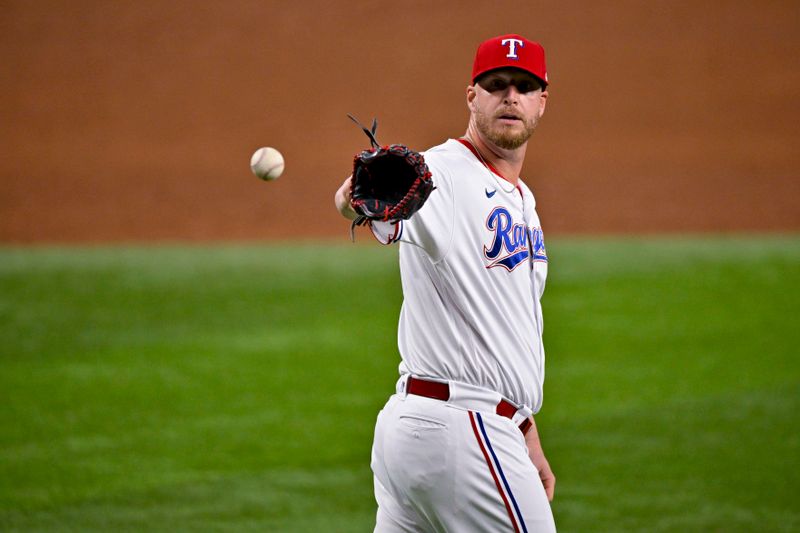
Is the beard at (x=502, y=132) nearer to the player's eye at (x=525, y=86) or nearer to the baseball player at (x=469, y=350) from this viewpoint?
the baseball player at (x=469, y=350)

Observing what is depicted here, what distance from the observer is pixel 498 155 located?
3227mm

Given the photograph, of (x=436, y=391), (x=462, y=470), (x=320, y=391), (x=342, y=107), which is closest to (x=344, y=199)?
(x=436, y=391)

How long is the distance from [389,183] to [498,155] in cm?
59

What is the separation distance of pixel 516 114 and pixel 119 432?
465cm

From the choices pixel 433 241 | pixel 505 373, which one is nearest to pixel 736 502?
pixel 505 373

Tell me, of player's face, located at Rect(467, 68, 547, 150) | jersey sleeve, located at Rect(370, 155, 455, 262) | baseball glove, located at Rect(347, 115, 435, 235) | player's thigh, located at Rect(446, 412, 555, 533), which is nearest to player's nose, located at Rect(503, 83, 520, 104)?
player's face, located at Rect(467, 68, 547, 150)

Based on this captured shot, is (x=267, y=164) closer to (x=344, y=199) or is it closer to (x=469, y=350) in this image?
(x=344, y=199)

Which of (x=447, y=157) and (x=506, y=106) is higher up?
(x=506, y=106)

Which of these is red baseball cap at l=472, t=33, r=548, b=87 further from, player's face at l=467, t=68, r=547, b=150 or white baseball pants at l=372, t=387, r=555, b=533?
white baseball pants at l=372, t=387, r=555, b=533

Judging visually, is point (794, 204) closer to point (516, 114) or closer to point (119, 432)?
point (119, 432)

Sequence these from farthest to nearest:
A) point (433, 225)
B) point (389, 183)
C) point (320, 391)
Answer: point (320, 391) → point (433, 225) → point (389, 183)

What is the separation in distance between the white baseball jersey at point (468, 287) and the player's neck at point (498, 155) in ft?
0.26

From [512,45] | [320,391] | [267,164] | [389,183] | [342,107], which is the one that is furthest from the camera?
[342,107]

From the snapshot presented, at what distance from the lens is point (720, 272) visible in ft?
38.8
